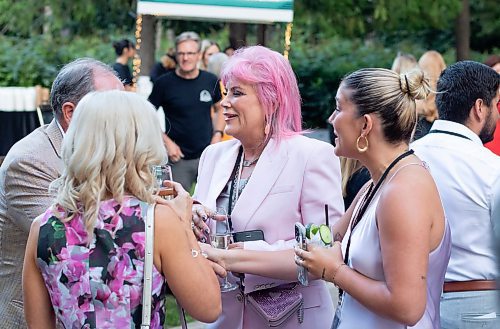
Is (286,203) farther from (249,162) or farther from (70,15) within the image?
(70,15)

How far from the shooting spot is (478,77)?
13.2 feet

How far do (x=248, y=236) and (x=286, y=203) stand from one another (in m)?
0.21

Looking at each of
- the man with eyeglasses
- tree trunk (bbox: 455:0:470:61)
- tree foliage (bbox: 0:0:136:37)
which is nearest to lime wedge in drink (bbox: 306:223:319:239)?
the man with eyeglasses

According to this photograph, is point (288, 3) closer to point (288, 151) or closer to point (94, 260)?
point (288, 151)

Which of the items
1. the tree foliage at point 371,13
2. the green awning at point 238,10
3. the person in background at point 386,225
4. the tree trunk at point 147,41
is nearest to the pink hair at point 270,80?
the person in background at point 386,225

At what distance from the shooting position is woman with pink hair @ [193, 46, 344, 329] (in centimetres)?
379

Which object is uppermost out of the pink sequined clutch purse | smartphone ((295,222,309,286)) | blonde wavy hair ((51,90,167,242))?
blonde wavy hair ((51,90,167,242))

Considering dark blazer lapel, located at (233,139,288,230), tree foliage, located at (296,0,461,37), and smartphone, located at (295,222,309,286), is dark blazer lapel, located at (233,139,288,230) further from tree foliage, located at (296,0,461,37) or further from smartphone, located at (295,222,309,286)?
tree foliage, located at (296,0,461,37)

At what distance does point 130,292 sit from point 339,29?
53.3 feet

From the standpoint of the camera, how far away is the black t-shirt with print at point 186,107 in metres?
9.74

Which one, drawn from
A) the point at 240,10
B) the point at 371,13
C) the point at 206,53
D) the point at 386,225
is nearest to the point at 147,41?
the point at 206,53

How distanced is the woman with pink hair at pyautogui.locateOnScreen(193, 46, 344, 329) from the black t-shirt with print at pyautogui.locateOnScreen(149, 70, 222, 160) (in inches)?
229

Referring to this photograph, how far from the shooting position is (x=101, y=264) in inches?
110

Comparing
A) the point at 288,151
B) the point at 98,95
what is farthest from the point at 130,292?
the point at 288,151
